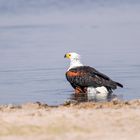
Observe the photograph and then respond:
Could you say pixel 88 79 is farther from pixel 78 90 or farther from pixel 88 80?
pixel 78 90

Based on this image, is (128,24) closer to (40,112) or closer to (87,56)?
(87,56)

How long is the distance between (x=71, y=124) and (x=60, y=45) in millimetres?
14903

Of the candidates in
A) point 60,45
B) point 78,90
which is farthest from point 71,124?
point 60,45

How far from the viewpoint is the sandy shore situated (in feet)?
28.9

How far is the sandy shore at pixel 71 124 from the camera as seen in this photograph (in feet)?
28.9

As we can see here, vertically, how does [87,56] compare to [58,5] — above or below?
below

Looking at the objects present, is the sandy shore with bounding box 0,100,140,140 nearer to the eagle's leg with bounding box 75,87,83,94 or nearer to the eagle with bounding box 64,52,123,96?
the eagle with bounding box 64,52,123,96

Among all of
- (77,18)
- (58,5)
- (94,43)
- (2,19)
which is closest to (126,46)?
(94,43)

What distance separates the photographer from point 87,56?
21062 mm

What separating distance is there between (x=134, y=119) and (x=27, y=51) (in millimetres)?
13145

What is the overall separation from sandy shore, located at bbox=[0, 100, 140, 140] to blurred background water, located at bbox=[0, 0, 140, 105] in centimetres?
401

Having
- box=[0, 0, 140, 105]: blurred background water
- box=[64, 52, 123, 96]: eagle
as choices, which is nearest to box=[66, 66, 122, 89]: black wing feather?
box=[64, 52, 123, 96]: eagle

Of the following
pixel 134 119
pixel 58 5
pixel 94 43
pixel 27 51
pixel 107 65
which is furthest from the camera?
pixel 58 5

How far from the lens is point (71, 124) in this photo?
30.6 feet
